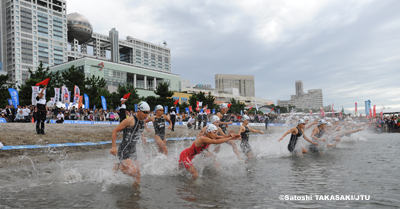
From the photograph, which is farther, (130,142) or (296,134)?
(296,134)

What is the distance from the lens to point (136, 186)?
6.22 m

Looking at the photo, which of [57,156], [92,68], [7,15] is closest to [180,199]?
[57,156]

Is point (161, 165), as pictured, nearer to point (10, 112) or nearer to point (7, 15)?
point (10, 112)

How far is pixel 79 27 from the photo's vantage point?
126875 mm

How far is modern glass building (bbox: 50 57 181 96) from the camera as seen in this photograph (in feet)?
235

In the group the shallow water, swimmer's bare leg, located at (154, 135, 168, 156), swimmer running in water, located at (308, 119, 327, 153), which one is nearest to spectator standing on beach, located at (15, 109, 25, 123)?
the shallow water

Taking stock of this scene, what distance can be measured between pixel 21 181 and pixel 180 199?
14.9 feet

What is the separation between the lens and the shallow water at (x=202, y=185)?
16.6 feet

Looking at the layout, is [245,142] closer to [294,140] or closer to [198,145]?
[294,140]

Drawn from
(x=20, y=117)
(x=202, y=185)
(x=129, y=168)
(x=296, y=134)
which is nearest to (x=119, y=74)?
(x=20, y=117)

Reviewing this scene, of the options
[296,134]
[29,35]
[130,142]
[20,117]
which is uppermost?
[29,35]

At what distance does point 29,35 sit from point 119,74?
70874 millimetres

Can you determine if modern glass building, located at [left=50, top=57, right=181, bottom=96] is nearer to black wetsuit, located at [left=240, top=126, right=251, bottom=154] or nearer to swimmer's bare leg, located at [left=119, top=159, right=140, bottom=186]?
black wetsuit, located at [left=240, top=126, right=251, bottom=154]

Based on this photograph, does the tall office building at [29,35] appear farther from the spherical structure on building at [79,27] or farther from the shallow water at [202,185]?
the shallow water at [202,185]
